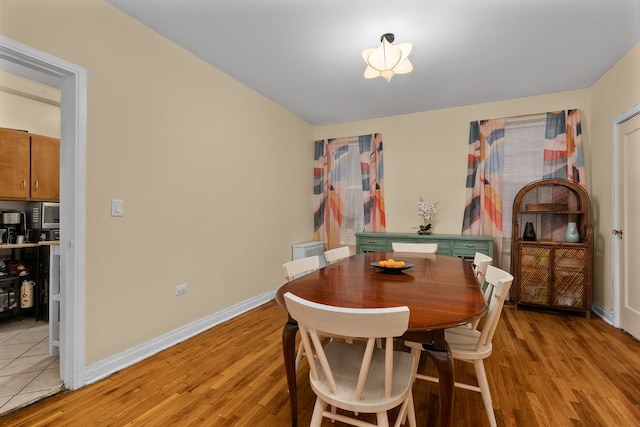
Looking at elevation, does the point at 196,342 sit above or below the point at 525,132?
below

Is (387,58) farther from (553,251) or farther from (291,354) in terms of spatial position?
(553,251)

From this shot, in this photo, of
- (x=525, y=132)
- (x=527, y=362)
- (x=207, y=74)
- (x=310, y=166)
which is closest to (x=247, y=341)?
(x=527, y=362)

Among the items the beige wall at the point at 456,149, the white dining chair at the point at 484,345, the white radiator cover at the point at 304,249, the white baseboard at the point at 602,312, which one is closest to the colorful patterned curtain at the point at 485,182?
the beige wall at the point at 456,149

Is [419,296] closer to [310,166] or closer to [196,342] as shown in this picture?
[196,342]

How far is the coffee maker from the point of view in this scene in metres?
3.19

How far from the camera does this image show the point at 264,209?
3.95 meters

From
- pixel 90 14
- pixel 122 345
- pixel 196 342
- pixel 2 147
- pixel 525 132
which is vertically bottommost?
pixel 196 342

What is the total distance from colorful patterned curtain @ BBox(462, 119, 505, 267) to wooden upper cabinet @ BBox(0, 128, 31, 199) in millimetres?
Answer: 5442

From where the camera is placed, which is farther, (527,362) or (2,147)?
(2,147)

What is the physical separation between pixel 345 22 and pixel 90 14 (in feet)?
6.00

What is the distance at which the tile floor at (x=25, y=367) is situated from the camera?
189 centimetres

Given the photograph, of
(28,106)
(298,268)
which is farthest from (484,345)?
(28,106)

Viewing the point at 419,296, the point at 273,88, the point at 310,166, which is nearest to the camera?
the point at 419,296

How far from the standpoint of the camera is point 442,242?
3.95 metres
